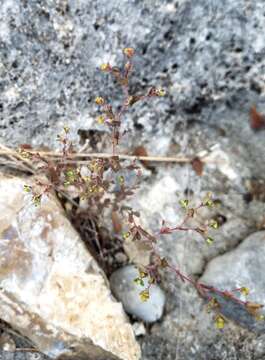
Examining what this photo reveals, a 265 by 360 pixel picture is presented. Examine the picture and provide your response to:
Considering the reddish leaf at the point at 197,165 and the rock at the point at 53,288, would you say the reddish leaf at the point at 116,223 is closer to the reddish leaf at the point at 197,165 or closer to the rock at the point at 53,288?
the rock at the point at 53,288

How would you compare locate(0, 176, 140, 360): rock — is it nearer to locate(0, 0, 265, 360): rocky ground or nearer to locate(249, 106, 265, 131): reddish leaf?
locate(0, 0, 265, 360): rocky ground

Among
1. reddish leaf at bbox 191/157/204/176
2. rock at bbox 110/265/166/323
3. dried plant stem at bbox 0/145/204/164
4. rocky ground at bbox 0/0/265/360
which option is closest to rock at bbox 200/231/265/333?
rocky ground at bbox 0/0/265/360

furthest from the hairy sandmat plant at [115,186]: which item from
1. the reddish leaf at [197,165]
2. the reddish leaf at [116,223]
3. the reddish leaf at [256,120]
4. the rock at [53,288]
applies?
the reddish leaf at [256,120]

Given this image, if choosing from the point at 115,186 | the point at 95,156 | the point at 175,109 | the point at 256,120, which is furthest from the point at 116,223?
the point at 256,120

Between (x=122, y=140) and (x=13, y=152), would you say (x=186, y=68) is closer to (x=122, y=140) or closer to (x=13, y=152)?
(x=122, y=140)

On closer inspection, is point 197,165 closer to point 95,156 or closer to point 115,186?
point 115,186

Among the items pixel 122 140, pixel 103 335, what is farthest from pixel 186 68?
pixel 103 335
